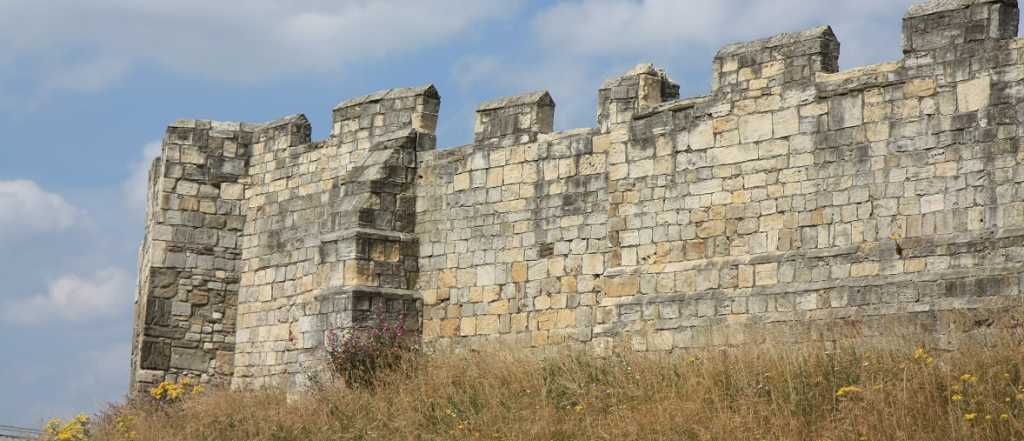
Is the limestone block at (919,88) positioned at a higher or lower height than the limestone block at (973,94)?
higher

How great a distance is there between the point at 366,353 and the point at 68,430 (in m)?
3.33

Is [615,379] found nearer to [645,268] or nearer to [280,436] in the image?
[645,268]

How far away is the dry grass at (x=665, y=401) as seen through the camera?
43.1 feet

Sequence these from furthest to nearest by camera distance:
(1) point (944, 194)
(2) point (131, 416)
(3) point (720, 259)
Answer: (2) point (131, 416) → (3) point (720, 259) → (1) point (944, 194)

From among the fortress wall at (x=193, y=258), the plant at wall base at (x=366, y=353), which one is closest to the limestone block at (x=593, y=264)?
the plant at wall base at (x=366, y=353)

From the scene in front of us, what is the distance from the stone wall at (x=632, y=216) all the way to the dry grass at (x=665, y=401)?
2.58 ft

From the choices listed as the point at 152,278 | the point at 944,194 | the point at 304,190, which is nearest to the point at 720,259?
the point at 944,194

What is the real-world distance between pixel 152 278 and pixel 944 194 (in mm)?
10288

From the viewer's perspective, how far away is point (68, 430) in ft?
61.3

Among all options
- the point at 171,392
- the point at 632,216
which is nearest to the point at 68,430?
the point at 171,392

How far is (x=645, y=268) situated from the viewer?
17.3 metres

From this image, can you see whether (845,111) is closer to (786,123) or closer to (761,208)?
(786,123)

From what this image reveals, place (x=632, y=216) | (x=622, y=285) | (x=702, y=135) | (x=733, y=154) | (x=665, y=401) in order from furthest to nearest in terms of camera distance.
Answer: (x=632, y=216) → (x=622, y=285) → (x=702, y=135) → (x=733, y=154) → (x=665, y=401)

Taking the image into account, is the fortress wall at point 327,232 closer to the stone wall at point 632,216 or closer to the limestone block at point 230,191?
the stone wall at point 632,216
